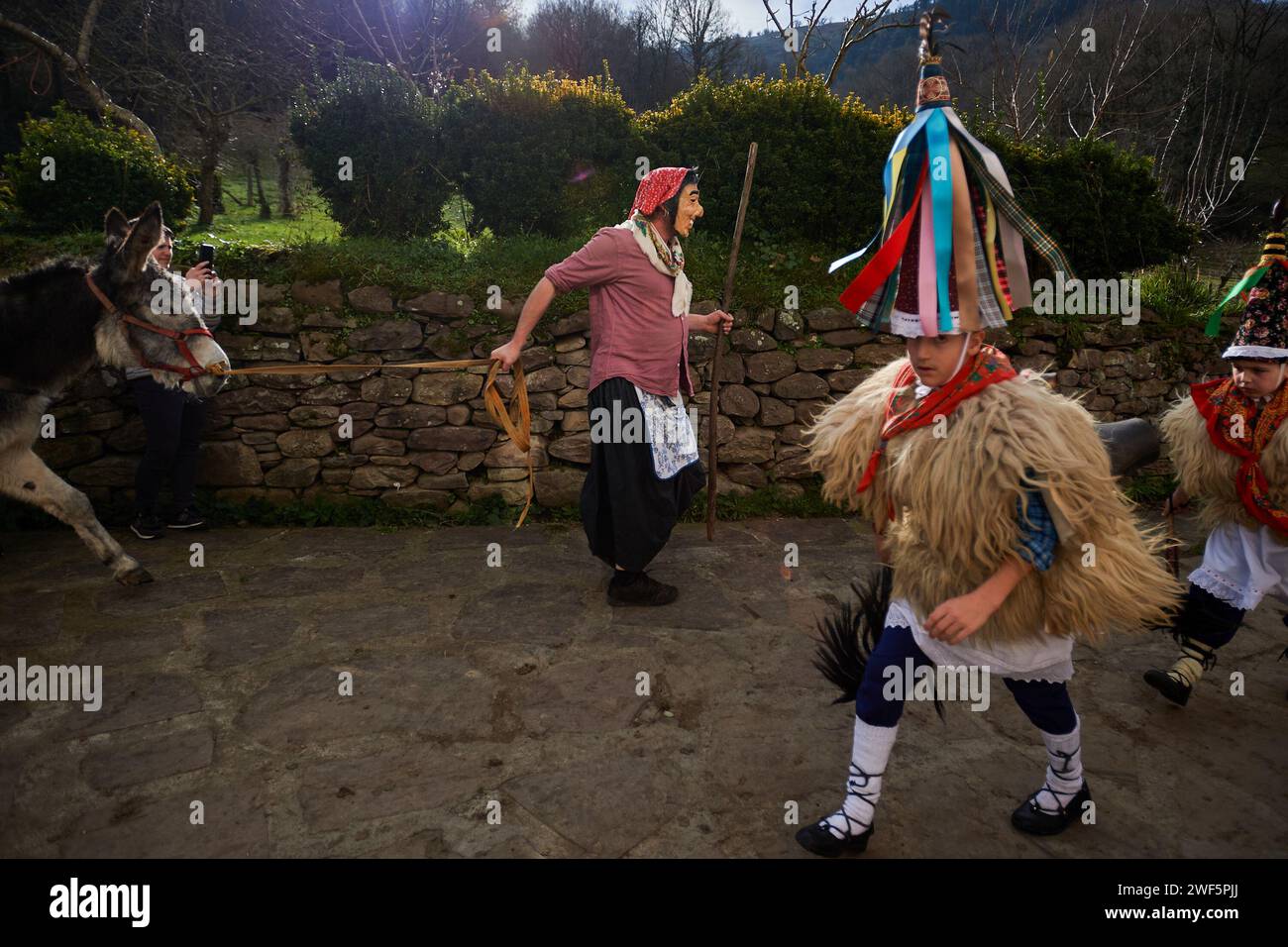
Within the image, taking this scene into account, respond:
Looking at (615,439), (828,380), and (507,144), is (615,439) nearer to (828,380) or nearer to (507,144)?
(828,380)

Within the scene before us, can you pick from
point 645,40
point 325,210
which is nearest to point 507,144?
point 325,210

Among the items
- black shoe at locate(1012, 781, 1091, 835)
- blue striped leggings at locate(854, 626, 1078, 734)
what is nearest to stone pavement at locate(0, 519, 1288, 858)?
black shoe at locate(1012, 781, 1091, 835)

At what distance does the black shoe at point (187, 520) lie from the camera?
5.56m

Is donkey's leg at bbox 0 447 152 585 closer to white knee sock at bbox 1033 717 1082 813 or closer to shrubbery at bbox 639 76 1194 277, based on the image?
white knee sock at bbox 1033 717 1082 813

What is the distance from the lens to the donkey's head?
170 inches

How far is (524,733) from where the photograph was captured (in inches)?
126

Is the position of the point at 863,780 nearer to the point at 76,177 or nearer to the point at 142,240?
the point at 142,240

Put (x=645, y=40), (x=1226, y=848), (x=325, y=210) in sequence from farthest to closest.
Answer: (x=645, y=40) → (x=325, y=210) → (x=1226, y=848)

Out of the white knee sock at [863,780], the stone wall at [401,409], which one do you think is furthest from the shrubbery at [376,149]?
the white knee sock at [863,780]

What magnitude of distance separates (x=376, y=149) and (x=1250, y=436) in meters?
6.79

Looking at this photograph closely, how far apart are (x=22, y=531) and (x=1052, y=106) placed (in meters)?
14.6

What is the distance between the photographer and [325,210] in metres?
7.37

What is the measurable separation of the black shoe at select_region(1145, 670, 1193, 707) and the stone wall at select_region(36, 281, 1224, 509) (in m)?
3.20

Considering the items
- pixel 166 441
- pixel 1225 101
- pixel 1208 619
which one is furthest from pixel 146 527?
pixel 1225 101
